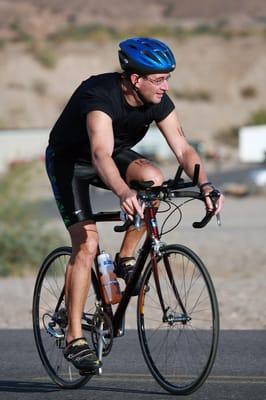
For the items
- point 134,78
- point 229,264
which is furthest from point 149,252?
point 229,264

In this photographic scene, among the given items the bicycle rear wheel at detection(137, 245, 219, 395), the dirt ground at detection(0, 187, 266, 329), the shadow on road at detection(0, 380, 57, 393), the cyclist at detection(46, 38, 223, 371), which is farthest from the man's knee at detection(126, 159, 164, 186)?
the dirt ground at detection(0, 187, 266, 329)

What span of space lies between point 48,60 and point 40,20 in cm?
2930

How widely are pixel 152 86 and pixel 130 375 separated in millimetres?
1767

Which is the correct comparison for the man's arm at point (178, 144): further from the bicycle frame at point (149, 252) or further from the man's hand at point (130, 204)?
the man's hand at point (130, 204)

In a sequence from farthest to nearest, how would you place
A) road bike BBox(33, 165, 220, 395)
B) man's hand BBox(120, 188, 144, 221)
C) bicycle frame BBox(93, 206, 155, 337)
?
bicycle frame BBox(93, 206, 155, 337), road bike BBox(33, 165, 220, 395), man's hand BBox(120, 188, 144, 221)

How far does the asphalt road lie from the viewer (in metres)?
6.41

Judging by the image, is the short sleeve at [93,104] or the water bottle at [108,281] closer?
the short sleeve at [93,104]

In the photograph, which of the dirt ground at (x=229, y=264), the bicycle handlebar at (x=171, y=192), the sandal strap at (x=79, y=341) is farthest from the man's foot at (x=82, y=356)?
the dirt ground at (x=229, y=264)

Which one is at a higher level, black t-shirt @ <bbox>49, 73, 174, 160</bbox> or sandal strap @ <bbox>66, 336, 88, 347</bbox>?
black t-shirt @ <bbox>49, 73, 174, 160</bbox>

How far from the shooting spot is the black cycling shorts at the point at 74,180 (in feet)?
21.2

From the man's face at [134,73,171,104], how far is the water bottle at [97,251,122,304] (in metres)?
0.91

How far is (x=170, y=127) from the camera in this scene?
6.53 metres

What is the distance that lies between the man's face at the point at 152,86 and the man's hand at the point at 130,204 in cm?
64

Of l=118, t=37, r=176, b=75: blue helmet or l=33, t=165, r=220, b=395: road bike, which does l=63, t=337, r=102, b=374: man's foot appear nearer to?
l=33, t=165, r=220, b=395: road bike
